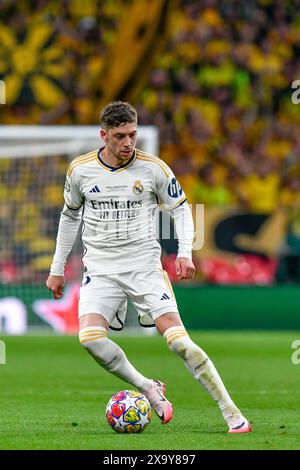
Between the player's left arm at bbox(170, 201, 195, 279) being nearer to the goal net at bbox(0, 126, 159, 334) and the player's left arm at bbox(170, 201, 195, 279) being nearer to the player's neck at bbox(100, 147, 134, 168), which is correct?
the player's neck at bbox(100, 147, 134, 168)

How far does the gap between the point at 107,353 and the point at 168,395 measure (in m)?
3.38

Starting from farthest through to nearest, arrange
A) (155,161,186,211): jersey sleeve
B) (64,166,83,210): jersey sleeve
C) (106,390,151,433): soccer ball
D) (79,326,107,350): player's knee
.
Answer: (64,166,83,210): jersey sleeve, (155,161,186,211): jersey sleeve, (79,326,107,350): player's knee, (106,390,151,433): soccer ball

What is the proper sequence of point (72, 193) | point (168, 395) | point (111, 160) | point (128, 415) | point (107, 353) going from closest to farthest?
point (128, 415) → point (107, 353) → point (111, 160) → point (72, 193) → point (168, 395)

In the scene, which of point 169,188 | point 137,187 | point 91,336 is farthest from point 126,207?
point 91,336

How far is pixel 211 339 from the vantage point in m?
21.8

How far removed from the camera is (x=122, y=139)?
9453 millimetres

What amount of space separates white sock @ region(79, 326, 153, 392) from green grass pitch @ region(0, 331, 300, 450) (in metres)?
0.39

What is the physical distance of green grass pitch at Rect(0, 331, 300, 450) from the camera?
8805 mm

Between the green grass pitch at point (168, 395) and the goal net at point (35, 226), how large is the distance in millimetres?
1568

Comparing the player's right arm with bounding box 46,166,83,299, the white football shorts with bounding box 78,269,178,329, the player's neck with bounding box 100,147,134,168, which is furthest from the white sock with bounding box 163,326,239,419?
the player's neck with bounding box 100,147,134,168

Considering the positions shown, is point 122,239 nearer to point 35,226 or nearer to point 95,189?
point 95,189
